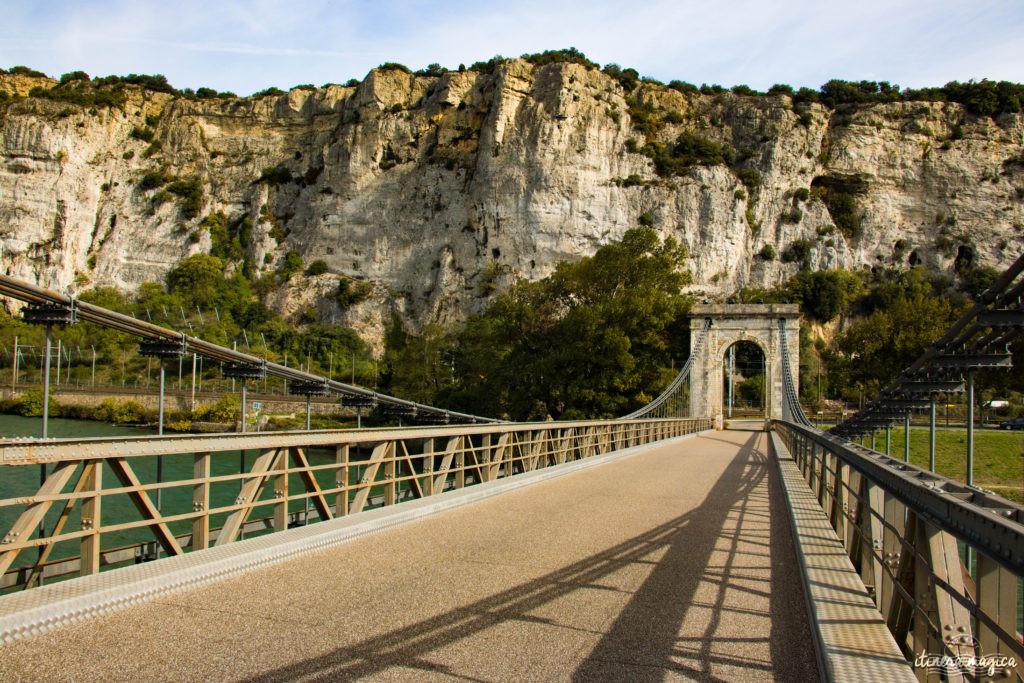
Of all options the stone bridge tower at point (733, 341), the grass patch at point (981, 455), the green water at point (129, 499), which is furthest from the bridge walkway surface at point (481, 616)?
the stone bridge tower at point (733, 341)

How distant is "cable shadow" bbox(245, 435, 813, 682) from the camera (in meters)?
3.60

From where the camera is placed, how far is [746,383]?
63812 mm

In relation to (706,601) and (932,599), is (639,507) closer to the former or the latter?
(706,601)

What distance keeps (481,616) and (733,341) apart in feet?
131

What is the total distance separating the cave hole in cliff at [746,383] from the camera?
186 ft

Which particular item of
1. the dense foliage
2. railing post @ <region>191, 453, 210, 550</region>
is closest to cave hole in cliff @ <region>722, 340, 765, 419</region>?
the dense foliage

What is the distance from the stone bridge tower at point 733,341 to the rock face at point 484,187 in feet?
93.2

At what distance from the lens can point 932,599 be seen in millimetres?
3299

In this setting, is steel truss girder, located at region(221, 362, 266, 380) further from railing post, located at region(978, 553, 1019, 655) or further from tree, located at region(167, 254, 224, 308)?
tree, located at region(167, 254, 224, 308)

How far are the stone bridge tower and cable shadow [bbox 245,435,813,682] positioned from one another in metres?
34.7

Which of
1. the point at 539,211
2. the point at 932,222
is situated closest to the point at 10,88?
the point at 539,211

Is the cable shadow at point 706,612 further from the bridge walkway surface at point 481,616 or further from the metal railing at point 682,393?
the metal railing at point 682,393

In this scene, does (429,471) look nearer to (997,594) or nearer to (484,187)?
(997,594)

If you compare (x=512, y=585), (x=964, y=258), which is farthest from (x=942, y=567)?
(x=964, y=258)
